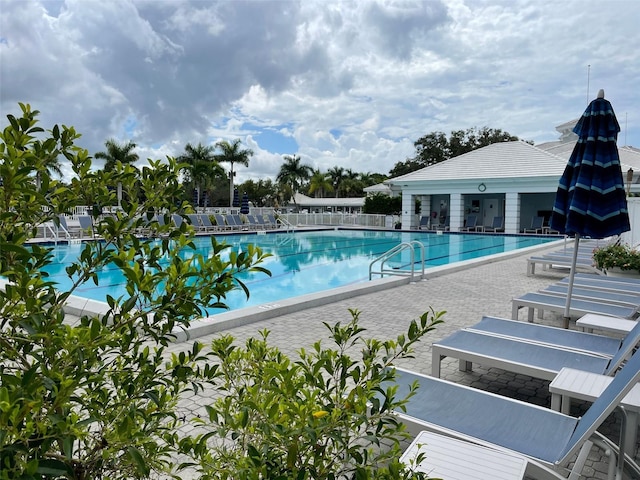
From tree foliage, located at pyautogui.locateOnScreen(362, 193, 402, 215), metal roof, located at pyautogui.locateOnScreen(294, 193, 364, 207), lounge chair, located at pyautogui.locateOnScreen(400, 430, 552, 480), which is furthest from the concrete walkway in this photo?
metal roof, located at pyautogui.locateOnScreen(294, 193, 364, 207)

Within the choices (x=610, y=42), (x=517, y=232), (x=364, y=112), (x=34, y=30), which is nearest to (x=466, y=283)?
(x=34, y=30)

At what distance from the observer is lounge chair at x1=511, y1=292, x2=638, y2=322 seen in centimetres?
539

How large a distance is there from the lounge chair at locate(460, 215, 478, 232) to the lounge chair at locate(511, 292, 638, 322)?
23585 mm

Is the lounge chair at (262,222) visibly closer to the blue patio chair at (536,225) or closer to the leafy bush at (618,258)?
the blue patio chair at (536,225)

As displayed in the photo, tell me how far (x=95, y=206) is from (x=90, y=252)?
15cm

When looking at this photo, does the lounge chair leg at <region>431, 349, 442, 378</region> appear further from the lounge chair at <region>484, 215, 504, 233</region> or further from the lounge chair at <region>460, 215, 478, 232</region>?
the lounge chair at <region>484, 215, 504, 233</region>

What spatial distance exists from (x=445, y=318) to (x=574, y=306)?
1720 millimetres

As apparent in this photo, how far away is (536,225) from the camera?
89.0 feet

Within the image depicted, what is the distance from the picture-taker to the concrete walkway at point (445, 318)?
4.14 m

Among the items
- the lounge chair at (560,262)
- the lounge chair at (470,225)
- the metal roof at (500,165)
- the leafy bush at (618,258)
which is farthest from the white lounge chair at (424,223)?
the leafy bush at (618,258)

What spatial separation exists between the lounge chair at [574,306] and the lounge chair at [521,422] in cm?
299

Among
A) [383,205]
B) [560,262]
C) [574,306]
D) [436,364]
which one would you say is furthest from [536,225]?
[436,364]

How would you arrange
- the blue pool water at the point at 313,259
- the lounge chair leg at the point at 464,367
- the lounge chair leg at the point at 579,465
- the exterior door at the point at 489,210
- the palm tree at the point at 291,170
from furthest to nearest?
the palm tree at the point at 291,170, the exterior door at the point at 489,210, the blue pool water at the point at 313,259, the lounge chair leg at the point at 464,367, the lounge chair leg at the point at 579,465

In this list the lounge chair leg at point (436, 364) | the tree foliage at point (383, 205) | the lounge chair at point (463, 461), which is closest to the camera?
the lounge chair at point (463, 461)
